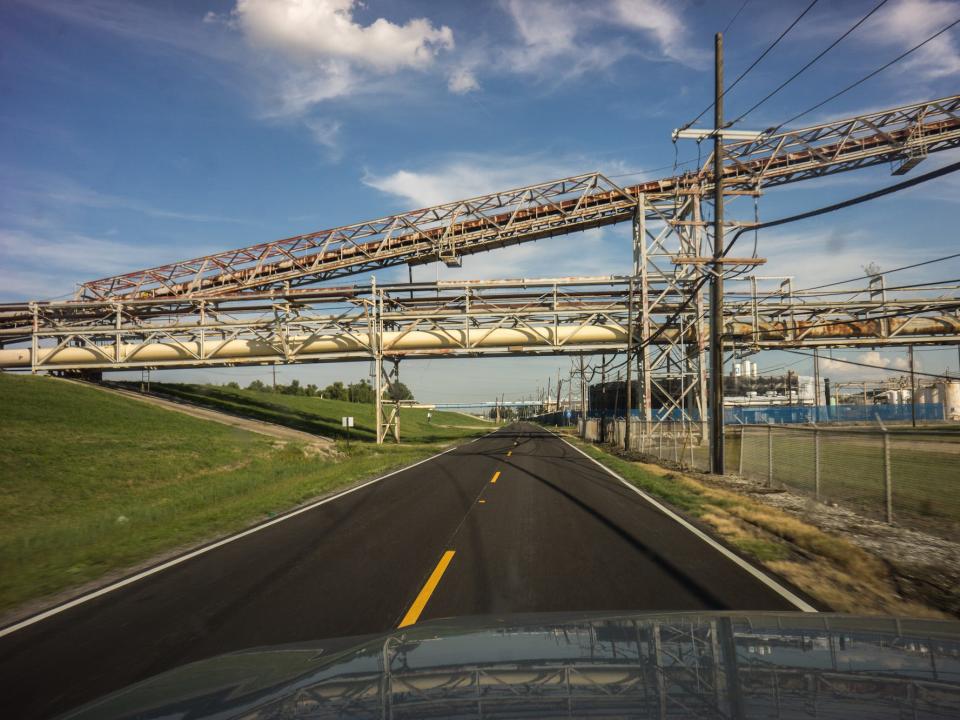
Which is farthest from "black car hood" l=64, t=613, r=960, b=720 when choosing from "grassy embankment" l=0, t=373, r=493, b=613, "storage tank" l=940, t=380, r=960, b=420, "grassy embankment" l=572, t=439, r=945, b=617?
"storage tank" l=940, t=380, r=960, b=420

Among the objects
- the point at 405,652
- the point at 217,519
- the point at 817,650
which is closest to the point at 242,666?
the point at 405,652

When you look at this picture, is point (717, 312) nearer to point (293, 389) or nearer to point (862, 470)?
point (862, 470)

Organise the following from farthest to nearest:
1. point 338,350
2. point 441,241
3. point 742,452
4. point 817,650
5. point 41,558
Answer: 1. point 338,350
2. point 441,241
3. point 742,452
4. point 41,558
5. point 817,650

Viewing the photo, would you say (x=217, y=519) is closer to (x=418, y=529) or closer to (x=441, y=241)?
(x=418, y=529)

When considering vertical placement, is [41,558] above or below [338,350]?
below

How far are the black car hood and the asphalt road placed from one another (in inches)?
44.6

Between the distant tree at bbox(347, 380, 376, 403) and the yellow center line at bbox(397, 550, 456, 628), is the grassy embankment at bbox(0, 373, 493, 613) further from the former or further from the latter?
the distant tree at bbox(347, 380, 376, 403)

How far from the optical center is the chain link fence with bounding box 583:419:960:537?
12.1m

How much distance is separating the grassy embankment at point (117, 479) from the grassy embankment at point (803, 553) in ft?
27.4

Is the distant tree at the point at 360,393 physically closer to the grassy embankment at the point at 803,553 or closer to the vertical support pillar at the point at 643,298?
the vertical support pillar at the point at 643,298

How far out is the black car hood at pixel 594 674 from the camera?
3.02 m

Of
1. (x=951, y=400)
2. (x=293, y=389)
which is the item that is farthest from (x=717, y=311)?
(x=293, y=389)

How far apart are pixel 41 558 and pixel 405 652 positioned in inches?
322

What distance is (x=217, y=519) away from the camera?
12.6 m
